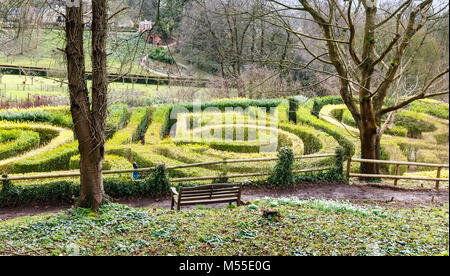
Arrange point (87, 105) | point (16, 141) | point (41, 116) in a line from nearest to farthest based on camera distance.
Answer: point (87, 105), point (16, 141), point (41, 116)

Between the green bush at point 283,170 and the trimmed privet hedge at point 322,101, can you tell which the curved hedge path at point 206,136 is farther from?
the trimmed privet hedge at point 322,101

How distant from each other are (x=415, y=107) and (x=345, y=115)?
4.34 meters

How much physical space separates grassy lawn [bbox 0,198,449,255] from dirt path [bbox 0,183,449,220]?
2.14 meters

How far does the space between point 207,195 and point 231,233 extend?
2.83 metres

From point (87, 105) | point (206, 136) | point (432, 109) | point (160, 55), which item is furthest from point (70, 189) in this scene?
point (432, 109)

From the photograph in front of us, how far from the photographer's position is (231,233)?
7270 mm

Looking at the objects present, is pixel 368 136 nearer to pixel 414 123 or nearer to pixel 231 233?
pixel 231 233

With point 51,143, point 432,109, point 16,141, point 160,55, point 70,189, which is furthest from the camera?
point 160,55

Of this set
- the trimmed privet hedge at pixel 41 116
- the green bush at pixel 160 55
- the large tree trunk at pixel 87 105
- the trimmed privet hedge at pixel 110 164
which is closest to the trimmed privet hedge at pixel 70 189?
the trimmed privet hedge at pixel 110 164

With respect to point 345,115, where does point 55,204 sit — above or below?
below

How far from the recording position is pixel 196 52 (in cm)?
3108

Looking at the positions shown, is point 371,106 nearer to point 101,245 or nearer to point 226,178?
point 226,178

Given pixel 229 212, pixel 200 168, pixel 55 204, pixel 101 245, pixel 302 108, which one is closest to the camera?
pixel 101 245
